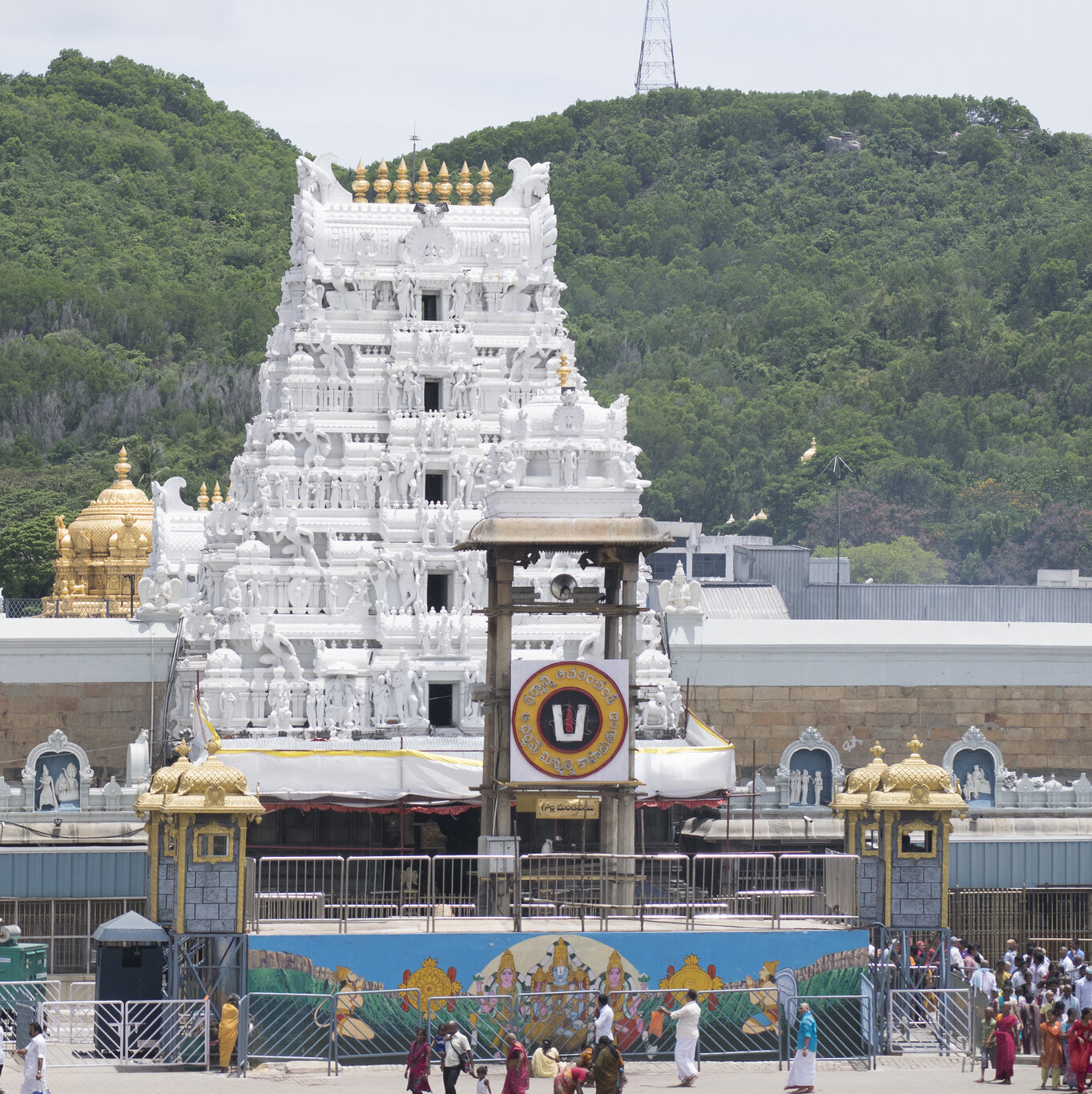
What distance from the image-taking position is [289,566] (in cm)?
5847

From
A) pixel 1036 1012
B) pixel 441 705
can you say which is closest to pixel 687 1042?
pixel 1036 1012

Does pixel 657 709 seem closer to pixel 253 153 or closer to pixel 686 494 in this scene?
pixel 686 494

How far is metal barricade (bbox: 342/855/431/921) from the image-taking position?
133 ft

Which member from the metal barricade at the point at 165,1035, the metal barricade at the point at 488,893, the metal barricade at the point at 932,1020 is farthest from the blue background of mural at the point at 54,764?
the metal barricade at the point at 932,1020

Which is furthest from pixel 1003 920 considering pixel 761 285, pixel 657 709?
pixel 761 285

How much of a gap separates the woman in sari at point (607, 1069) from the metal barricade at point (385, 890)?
6230 millimetres

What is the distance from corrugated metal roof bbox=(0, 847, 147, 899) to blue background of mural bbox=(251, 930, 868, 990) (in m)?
11.9

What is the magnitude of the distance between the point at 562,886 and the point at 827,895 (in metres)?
4.31

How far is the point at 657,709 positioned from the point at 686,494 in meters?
76.4

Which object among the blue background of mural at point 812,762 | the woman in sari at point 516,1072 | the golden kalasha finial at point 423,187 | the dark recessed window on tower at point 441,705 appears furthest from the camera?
the golden kalasha finial at point 423,187

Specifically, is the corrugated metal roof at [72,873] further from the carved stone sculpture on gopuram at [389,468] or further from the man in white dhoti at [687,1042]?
the man in white dhoti at [687,1042]

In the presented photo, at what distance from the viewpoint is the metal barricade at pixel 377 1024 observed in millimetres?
36906

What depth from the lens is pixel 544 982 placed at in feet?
124

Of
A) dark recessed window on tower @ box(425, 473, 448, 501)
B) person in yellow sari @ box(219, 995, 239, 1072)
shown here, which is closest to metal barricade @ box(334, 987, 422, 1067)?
person in yellow sari @ box(219, 995, 239, 1072)
